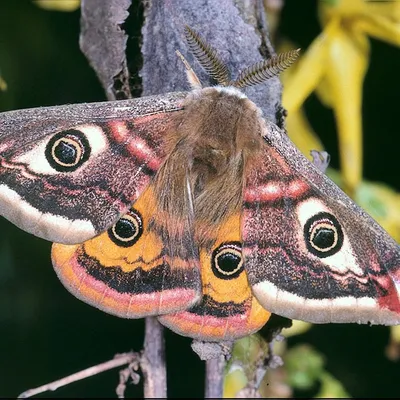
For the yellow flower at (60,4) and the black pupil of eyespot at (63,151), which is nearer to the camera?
the black pupil of eyespot at (63,151)

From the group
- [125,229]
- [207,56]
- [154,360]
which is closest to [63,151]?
[125,229]

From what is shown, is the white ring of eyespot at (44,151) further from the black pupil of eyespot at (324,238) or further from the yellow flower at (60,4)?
the yellow flower at (60,4)

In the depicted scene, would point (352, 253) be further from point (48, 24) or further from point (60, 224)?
point (48, 24)

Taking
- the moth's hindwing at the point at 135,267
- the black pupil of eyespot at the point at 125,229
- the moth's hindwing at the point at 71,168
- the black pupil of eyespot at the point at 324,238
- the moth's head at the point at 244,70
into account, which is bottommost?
the moth's hindwing at the point at 135,267

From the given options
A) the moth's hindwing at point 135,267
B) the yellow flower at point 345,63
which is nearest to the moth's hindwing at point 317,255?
the moth's hindwing at point 135,267

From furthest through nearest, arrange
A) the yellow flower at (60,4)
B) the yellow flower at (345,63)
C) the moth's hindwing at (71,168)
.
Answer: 1. the yellow flower at (345,63)
2. the yellow flower at (60,4)
3. the moth's hindwing at (71,168)

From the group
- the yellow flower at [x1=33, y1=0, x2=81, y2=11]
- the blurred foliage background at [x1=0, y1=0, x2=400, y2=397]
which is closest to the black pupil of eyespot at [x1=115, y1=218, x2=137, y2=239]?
the blurred foliage background at [x1=0, y1=0, x2=400, y2=397]

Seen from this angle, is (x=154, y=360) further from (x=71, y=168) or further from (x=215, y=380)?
(x=71, y=168)
